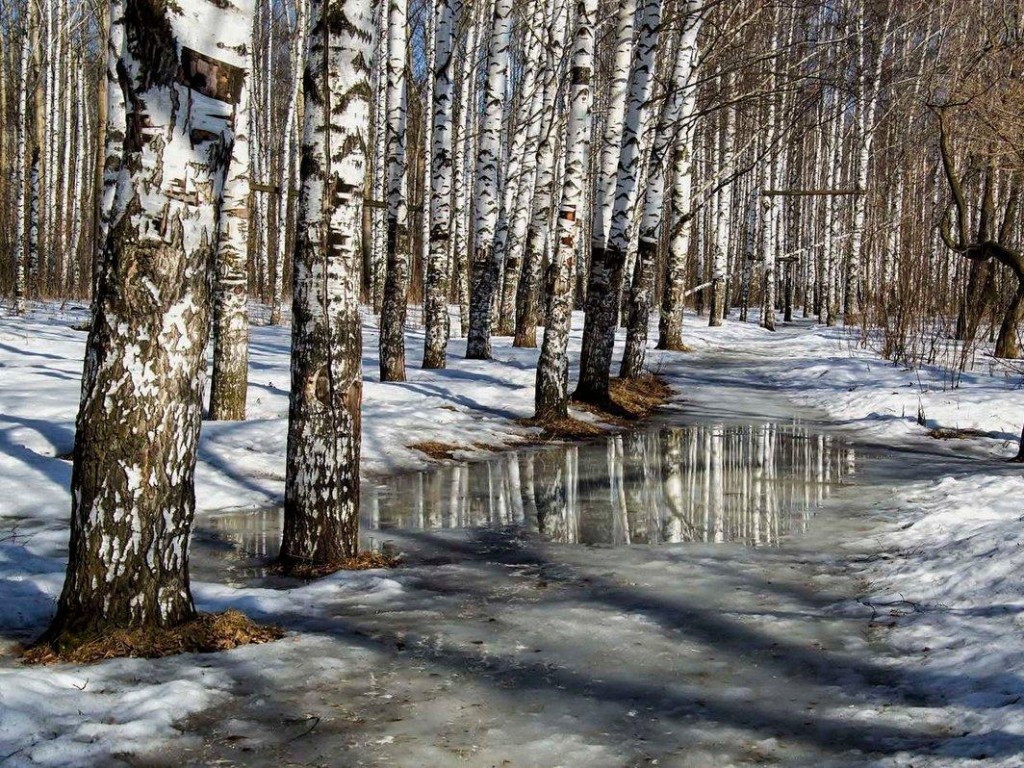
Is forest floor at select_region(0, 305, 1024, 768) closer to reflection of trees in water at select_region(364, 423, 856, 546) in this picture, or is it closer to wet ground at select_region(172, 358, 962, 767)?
wet ground at select_region(172, 358, 962, 767)

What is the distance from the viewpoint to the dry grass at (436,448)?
9820mm

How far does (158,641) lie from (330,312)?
2.24 meters

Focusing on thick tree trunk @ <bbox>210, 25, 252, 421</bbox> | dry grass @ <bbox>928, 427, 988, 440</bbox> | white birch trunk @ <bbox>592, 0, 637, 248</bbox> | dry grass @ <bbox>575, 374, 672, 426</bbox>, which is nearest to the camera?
thick tree trunk @ <bbox>210, 25, 252, 421</bbox>

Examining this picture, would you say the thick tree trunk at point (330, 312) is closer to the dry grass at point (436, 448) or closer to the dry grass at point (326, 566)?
the dry grass at point (326, 566)

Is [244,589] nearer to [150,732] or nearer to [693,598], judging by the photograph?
[150,732]

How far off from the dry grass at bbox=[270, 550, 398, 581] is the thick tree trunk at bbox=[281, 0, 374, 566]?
1.3 inches

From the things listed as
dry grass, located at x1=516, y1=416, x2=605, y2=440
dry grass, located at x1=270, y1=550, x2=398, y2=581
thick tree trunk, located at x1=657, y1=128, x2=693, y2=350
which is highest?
thick tree trunk, located at x1=657, y1=128, x2=693, y2=350

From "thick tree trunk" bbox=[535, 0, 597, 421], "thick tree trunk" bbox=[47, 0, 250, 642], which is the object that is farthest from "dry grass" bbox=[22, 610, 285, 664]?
"thick tree trunk" bbox=[535, 0, 597, 421]

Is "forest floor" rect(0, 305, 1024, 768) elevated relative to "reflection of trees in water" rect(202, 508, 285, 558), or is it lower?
elevated

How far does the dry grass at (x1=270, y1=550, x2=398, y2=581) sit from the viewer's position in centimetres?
558

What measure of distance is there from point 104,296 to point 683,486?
5.61 m

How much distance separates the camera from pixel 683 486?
27.6ft

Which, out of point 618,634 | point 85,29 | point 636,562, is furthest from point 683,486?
point 85,29

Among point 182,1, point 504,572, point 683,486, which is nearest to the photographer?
point 182,1
